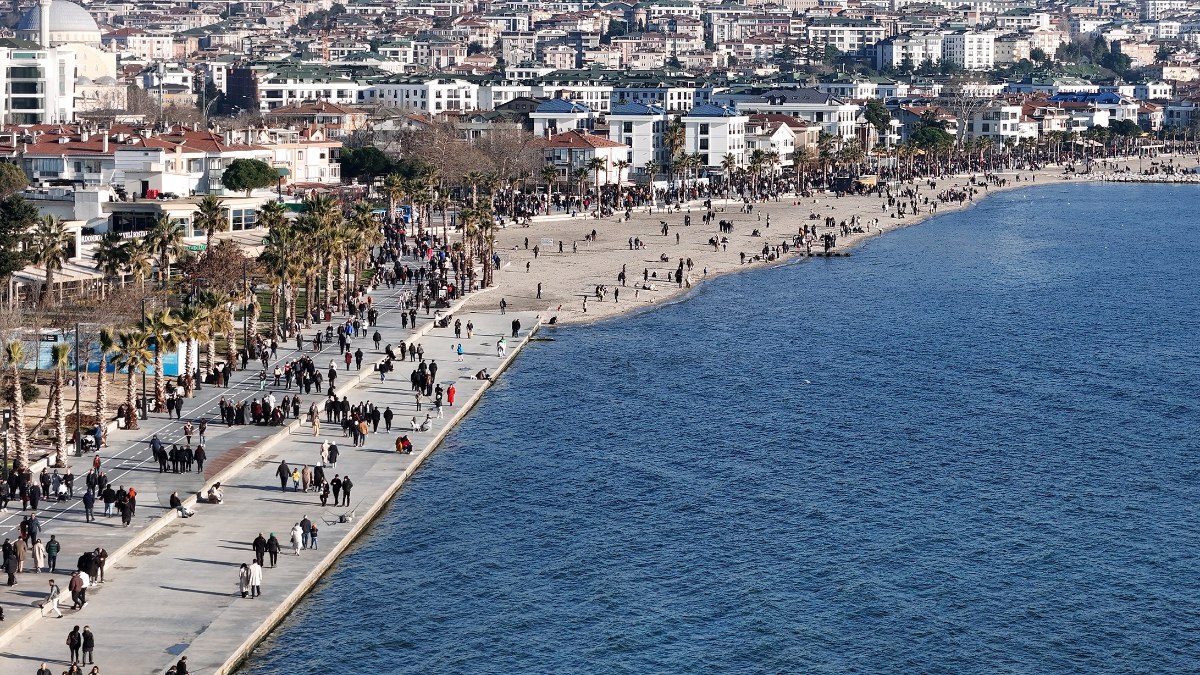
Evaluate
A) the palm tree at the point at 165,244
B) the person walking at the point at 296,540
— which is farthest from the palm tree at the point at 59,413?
the palm tree at the point at 165,244

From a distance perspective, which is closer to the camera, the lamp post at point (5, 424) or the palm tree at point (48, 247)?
the lamp post at point (5, 424)

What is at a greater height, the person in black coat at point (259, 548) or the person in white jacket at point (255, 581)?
the person in black coat at point (259, 548)

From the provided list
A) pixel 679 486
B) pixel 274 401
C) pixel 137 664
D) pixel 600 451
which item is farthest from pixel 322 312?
pixel 137 664

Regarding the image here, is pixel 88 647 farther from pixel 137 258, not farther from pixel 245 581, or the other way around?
pixel 137 258

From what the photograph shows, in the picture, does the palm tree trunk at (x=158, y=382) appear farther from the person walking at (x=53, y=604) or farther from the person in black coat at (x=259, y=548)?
the person walking at (x=53, y=604)

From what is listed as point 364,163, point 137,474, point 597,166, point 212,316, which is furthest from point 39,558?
point 597,166

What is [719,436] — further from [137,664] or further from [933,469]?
[137,664]

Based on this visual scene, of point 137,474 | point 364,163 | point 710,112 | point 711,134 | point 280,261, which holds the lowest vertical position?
point 137,474
